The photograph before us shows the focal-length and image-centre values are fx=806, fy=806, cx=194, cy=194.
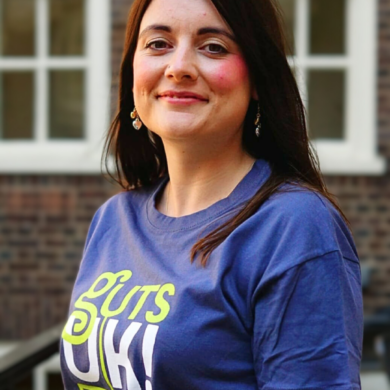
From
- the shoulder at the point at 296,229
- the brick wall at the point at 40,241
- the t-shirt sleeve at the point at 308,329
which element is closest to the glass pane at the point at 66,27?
the brick wall at the point at 40,241

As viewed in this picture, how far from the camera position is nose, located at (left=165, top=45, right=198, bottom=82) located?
176cm

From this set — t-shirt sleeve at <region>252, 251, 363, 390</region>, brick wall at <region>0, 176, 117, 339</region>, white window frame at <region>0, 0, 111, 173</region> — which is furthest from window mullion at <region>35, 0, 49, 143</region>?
t-shirt sleeve at <region>252, 251, 363, 390</region>

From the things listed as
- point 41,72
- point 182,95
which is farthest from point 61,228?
point 182,95

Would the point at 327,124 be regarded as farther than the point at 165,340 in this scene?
Yes

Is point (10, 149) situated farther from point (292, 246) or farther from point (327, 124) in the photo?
point (292, 246)

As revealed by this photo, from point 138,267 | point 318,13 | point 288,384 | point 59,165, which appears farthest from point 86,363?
point 318,13

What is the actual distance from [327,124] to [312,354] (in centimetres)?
456

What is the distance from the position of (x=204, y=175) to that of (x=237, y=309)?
421 mm

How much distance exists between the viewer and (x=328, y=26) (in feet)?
19.2

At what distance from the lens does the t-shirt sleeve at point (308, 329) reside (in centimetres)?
149

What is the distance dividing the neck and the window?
378cm

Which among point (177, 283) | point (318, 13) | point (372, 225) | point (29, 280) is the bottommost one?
point (29, 280)

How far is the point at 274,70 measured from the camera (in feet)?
6.00

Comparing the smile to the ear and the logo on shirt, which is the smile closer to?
the ear
